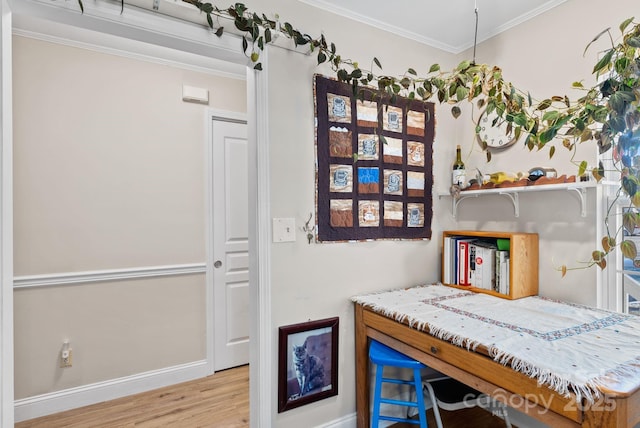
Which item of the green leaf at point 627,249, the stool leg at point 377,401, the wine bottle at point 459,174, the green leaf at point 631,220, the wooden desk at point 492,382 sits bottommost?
the stool leg at point 377,401

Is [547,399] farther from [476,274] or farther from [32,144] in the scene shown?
[32,144]

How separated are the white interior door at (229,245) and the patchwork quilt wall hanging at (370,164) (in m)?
1.14

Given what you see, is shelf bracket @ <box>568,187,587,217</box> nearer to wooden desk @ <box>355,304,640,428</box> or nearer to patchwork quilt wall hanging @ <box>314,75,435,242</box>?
patchwork quilt wall hanging @ <box>314,75,435,242</box>

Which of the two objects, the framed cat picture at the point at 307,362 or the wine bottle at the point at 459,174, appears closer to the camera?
the framed cat picture at the point at 307,362

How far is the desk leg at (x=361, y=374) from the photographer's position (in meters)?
1.85

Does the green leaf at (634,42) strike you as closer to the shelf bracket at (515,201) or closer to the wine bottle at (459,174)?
the shelf bracket at (515,201)

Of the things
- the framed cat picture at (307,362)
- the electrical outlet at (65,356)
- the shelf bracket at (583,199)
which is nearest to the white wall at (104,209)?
the electrical outlet at (65,356)

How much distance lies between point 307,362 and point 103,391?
1.61m

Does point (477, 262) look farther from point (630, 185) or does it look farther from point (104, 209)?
point (104, 209)

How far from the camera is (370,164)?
1968 millimetres

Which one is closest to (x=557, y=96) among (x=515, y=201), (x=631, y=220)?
(x=515, y=201)

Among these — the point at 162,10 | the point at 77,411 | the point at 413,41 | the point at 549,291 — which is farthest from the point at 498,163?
the point at 77,411

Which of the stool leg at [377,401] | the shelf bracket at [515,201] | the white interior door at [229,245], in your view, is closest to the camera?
the stool leg at [377,401]

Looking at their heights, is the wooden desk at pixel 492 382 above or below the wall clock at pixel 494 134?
below
